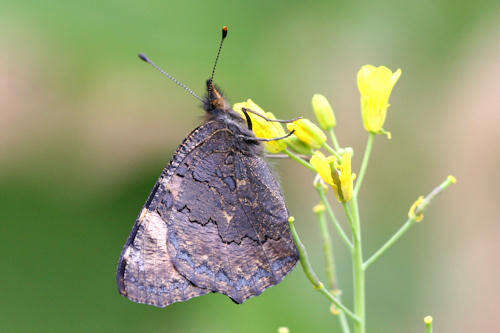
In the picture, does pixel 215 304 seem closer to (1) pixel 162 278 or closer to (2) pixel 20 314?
(2) pixel 20 314

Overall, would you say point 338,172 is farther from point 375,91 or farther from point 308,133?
point 375,91

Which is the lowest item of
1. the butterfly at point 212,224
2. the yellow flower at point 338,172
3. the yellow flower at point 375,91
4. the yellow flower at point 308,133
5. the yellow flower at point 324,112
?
the butterfly at point 212,224

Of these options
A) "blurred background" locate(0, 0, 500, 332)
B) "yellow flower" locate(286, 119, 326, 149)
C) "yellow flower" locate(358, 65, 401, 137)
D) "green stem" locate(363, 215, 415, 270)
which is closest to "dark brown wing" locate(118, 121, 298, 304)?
"yellow flower" locate(286, 119, 326, 149)

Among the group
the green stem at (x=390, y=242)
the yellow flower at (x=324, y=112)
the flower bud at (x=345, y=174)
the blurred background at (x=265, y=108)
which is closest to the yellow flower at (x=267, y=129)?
the yellow flower at (x=324, y=112)

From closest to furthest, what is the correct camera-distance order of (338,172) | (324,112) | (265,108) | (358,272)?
(338,172) → (358,272) → (324,112) → (265,108)

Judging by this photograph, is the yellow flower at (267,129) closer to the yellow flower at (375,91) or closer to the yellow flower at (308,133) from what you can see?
the yellow flower at (308,133)

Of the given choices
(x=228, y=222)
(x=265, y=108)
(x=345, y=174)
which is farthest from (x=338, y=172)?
(x=265, y=108)

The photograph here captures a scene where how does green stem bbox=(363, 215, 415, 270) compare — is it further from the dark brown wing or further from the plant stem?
the dark brown wing
